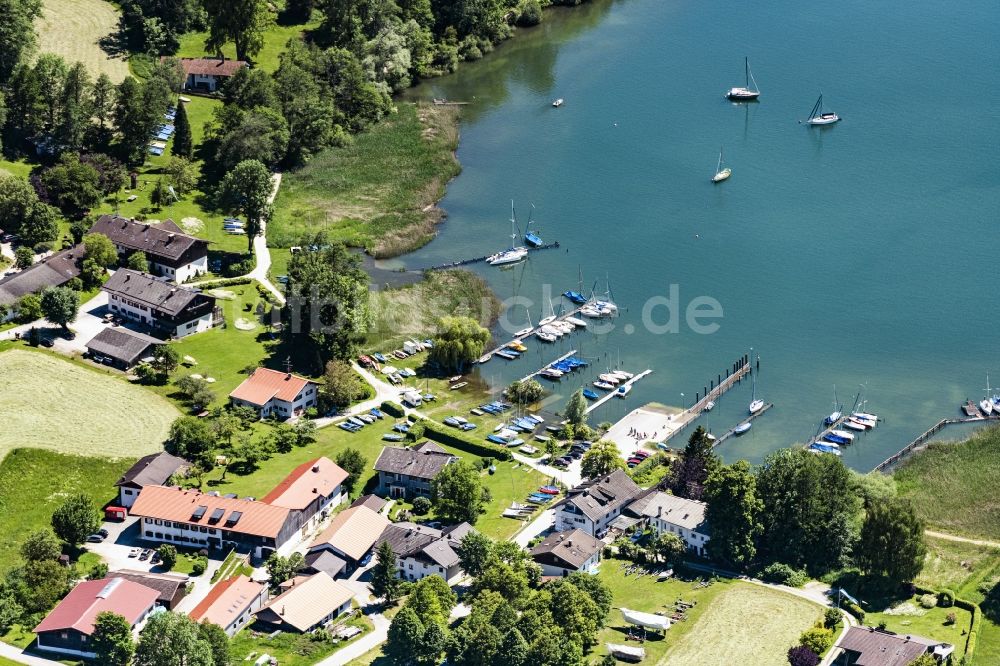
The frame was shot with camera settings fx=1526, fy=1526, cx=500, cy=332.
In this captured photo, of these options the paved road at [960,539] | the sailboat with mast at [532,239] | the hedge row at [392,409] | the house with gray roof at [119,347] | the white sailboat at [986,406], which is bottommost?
the paved road at [960,539]

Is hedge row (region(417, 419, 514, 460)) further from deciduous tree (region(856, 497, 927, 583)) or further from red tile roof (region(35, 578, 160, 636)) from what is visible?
red tile roof (region(35, 578, 160, 636))

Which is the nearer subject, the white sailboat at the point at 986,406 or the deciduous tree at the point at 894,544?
the deciduous tree at the point at 894,544

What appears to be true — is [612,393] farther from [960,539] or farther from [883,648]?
[883,648]

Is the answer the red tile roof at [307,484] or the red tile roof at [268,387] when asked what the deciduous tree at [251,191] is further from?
the red tile roof at [307,484]

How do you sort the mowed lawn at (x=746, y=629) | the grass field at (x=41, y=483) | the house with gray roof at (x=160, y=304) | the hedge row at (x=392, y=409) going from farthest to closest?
the house with gray roof at (x=160, y=304)
the hedge row at (x=392, y=409)
the grass field at (x=41, y=483)
the mowed lawn at (x=746, y=629)

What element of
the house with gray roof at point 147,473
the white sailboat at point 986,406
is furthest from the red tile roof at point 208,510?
the white sailboat at point 986,406

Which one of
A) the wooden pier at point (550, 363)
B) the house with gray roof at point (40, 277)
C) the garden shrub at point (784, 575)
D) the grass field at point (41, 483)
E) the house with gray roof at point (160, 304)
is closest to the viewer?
the garden shrub at point (784, 575)

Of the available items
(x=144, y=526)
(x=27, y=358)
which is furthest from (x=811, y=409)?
(x=27, y=358)
